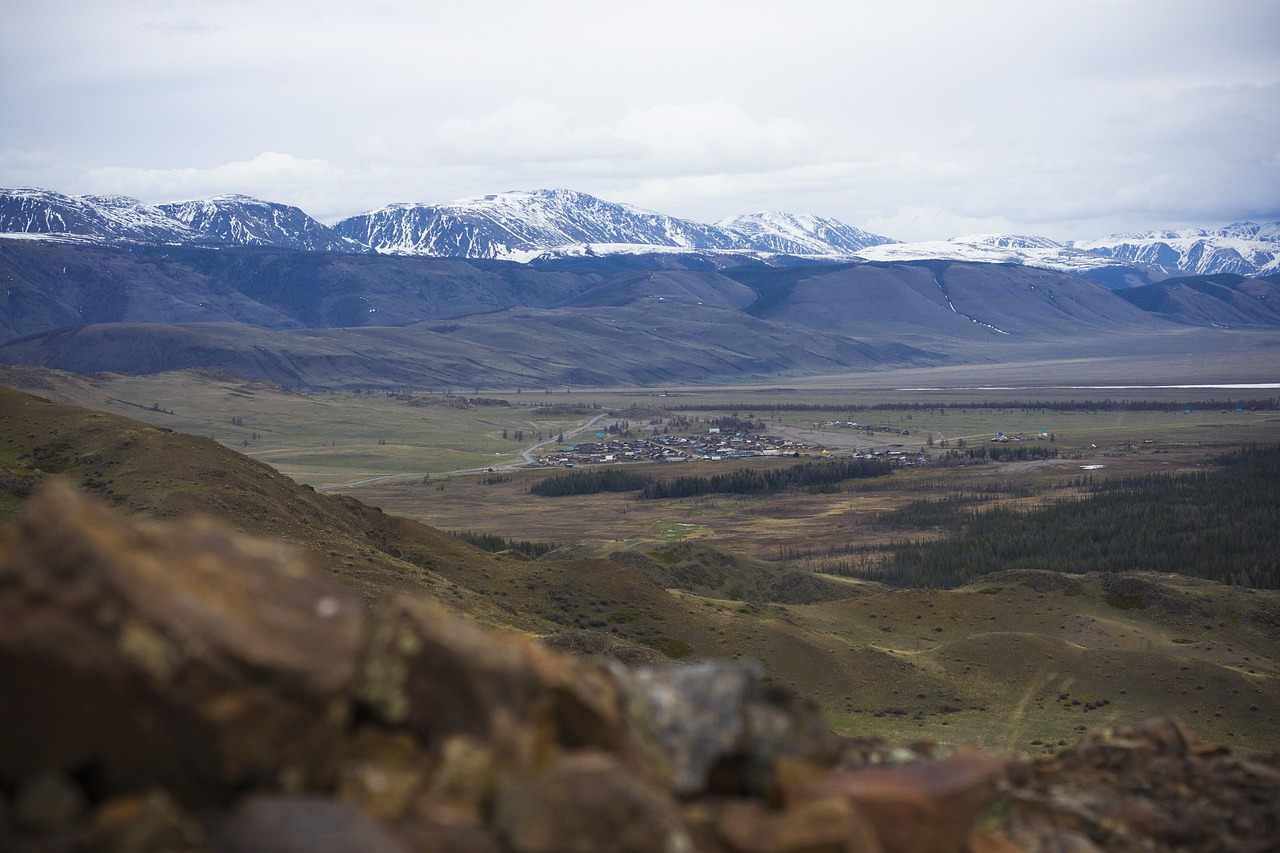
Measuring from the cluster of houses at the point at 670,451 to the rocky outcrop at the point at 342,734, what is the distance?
156 metres

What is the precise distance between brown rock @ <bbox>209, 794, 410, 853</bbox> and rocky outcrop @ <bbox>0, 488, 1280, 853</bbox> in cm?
2

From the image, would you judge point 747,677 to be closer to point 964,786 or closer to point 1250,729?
point 964,786

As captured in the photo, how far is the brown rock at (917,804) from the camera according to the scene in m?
A: 10.0

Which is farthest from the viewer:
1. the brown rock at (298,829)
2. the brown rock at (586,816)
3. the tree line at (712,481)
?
the tree line at (712,481)

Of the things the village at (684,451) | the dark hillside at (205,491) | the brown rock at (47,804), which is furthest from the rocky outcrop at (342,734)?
the village at (684,451)

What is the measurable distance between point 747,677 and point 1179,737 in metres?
9.95

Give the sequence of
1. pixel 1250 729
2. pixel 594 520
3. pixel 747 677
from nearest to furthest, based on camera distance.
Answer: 1. pixel 747 677
2. pixel 1250 729
3. pixel 594 520

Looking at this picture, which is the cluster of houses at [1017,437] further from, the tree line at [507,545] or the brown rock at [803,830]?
the brown rock at [803,830]

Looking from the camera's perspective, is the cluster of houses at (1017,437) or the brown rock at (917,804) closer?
the brown rock at (917,804)

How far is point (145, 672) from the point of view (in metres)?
8.42

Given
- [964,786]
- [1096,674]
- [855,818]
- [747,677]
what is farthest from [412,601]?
[1096,674]

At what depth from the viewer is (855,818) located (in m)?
9.39

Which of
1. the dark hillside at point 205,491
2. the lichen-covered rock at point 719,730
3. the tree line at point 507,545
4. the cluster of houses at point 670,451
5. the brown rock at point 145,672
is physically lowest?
the cluster of houses at point 670,451

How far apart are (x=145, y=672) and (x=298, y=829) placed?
180 cm
